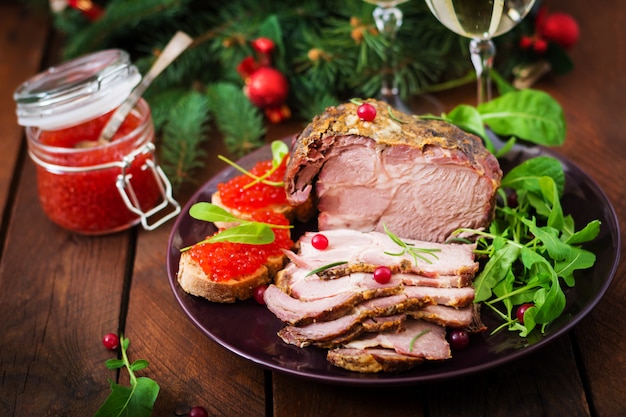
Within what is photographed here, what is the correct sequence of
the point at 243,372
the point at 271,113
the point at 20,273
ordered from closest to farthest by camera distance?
the point at 243,372
the point at 20,273
the point at 271,113

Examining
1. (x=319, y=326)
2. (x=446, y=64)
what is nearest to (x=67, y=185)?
(x=319, y=326)

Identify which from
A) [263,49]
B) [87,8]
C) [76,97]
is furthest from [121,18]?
[76,97]

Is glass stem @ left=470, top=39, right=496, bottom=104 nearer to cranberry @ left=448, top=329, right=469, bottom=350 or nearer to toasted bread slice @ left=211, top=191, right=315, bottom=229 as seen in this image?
toasted bread slice @ left=211, top=191, right=315, bottom=229

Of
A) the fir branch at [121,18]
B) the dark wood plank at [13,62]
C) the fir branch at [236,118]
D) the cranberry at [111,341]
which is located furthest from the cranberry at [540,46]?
the dark wood plank at [13,62]

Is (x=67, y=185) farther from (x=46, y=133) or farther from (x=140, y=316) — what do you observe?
(x=140, y=316)

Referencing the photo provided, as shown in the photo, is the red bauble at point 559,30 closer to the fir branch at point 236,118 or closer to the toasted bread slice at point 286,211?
the fir branch at point 236,118

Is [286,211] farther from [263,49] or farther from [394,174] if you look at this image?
[263,49]

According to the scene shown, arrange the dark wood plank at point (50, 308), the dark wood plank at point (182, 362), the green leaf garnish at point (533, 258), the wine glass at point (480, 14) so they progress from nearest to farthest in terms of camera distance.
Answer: the green leaf garnish at point (533, 258)
the dark wood plank at point (182, 362)
the dark wood plank at point (50, 308)
the wine glass at point (480, 14)
